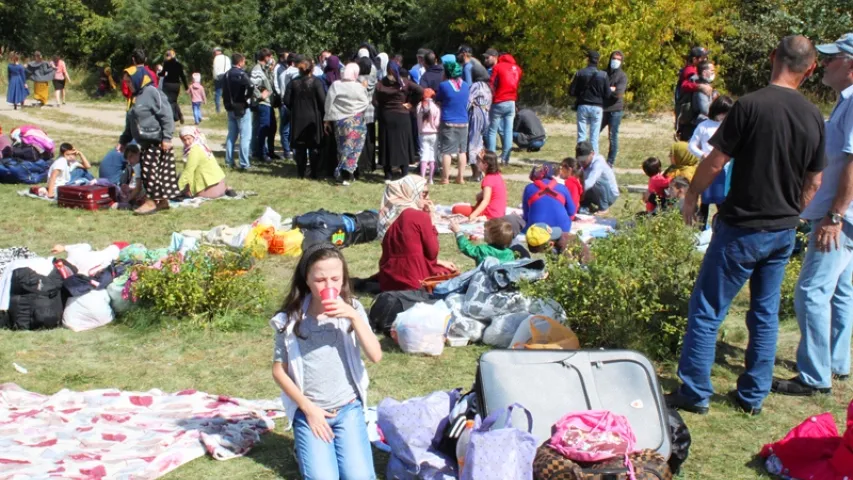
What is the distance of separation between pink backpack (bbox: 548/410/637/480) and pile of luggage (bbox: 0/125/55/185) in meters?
10.4

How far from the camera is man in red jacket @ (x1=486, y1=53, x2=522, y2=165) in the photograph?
13.4 meters

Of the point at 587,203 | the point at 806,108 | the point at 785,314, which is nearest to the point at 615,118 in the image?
the point at 587,203

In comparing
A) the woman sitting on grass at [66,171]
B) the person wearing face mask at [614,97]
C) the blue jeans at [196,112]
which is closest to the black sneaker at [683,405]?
the woman sitting on grass at [66,171]

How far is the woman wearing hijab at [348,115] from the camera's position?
487 inches

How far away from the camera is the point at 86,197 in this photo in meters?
10.8

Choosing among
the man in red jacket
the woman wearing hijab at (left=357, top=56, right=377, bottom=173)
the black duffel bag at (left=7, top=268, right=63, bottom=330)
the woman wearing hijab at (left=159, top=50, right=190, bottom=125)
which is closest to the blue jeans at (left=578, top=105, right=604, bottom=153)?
the man in red jacket

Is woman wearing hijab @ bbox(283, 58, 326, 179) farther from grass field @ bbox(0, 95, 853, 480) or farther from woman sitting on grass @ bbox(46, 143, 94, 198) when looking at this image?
woman sitting on grass @ bbox(46, 143, 94, 198)

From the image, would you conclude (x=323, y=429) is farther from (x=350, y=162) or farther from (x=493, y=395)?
(x=350, y=162)

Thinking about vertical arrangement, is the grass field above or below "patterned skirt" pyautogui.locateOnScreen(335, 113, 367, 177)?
below

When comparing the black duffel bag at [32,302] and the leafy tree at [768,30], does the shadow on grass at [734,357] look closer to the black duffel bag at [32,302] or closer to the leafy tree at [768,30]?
the black duffel bag at [32,302]

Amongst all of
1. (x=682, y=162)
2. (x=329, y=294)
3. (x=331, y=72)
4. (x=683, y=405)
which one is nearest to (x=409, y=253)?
(x=683, y=405)

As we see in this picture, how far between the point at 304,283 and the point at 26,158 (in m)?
9.61

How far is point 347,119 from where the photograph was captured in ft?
40.8

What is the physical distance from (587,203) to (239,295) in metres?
5.41
